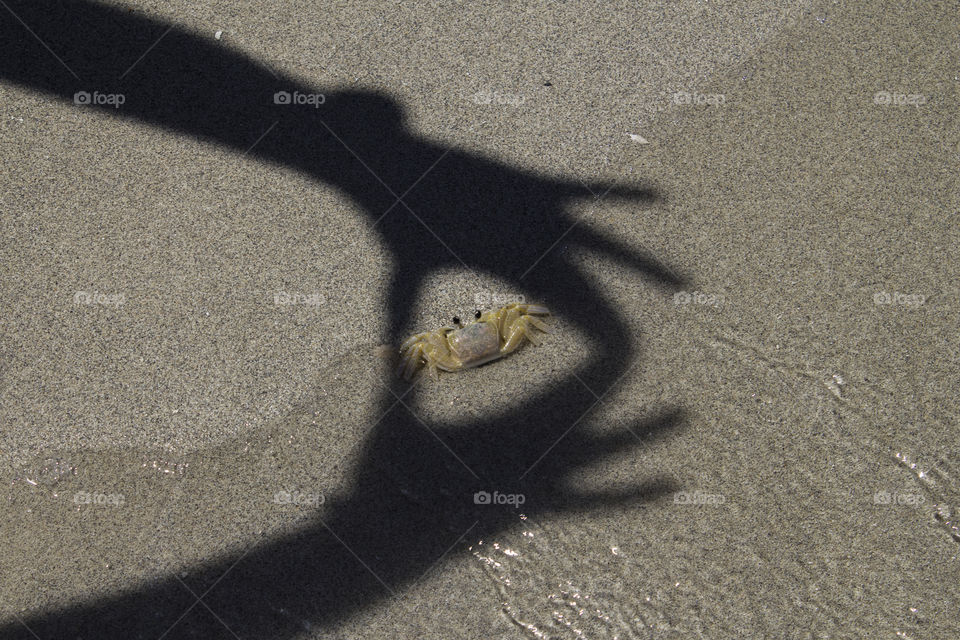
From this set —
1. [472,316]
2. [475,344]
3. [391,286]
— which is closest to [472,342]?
[475,344]

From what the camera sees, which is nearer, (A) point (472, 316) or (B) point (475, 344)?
(B) point (475, 344)

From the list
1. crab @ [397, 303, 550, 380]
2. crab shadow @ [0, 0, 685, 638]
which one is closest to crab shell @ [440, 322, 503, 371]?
crab @ [397, 303, 550, 380]

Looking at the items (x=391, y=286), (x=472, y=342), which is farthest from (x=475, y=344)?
(x=391, y=286)

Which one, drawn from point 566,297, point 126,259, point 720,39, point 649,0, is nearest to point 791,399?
point 566,297

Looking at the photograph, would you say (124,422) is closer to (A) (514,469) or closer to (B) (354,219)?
(B) (354,219)

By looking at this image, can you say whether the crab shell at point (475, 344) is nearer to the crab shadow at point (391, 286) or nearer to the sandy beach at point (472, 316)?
the sandy beach at point (472, 316)

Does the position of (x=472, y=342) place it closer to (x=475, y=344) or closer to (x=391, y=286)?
(x=475, y=344)
